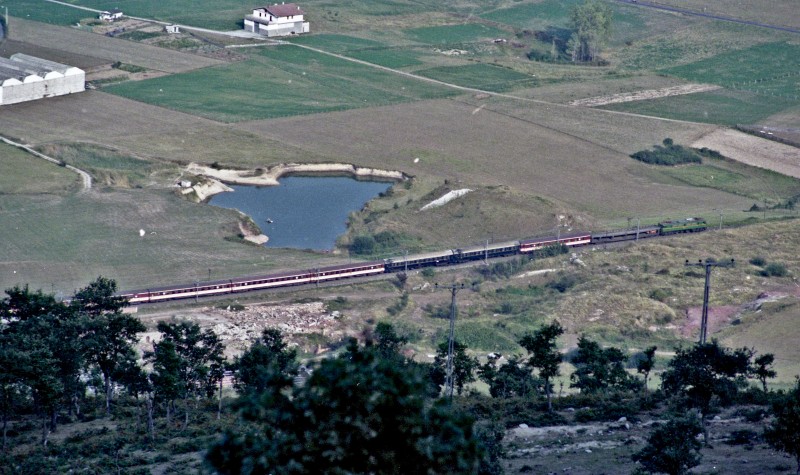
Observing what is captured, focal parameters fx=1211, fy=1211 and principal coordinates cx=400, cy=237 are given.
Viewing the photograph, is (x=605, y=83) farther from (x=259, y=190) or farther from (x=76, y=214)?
(x=76, y=214)

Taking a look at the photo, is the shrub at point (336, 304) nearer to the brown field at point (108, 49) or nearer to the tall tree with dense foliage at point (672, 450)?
the tall tree with dense foliage at point (672, 450)

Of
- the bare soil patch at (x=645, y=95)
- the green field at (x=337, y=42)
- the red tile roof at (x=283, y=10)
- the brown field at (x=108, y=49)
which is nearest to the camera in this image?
the bare soil patch at (x=645, y=95)

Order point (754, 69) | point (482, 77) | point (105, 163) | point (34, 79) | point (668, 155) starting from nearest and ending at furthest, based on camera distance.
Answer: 1. point (105, 163)
2. point (668, 155)
3. point (34, 79)
4. point (482, 77)
5. point (754, 69)

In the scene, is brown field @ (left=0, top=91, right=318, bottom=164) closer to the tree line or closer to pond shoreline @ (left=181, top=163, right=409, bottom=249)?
pond shoreline @ (left=181, top=163, right=409, bottom=249)

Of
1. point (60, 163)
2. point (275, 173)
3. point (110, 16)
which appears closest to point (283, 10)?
point (110, 16)

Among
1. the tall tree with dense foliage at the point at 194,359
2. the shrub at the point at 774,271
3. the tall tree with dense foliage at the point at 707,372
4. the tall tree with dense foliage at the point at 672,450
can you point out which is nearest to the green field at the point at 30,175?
the tall tree with dense foliage at the point at 194,359

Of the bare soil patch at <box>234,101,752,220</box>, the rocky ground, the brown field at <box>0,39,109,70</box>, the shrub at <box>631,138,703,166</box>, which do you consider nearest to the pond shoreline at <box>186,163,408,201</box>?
the bare soil patch at <box>234,101,752,220</box>

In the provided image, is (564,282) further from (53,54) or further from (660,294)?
(53,54)
